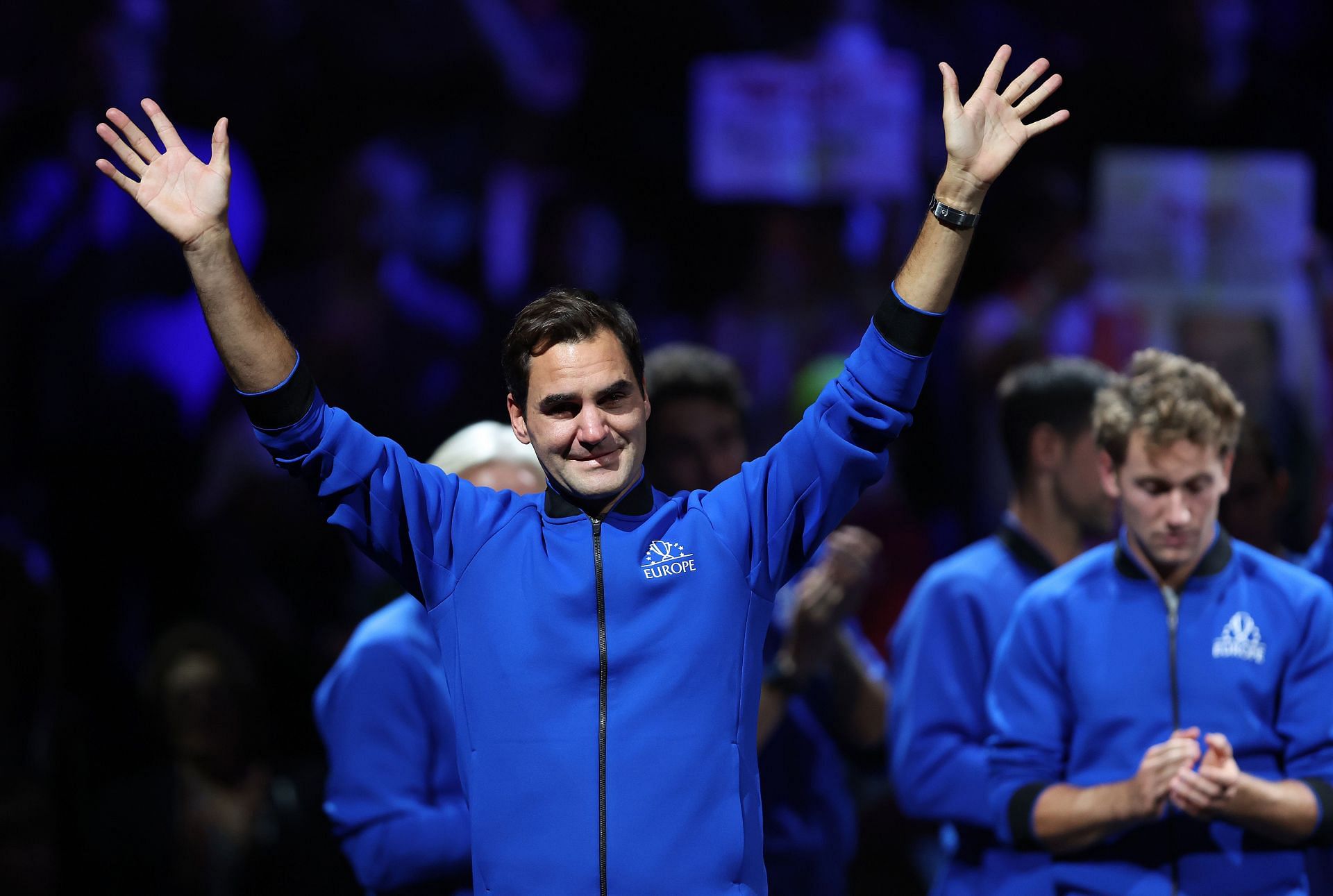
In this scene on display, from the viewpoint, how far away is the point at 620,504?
2.23 meters

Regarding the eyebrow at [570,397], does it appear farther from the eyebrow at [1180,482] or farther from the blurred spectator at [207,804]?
the blurred spectator at [207,804]

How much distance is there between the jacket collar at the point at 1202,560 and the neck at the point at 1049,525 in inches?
28.2

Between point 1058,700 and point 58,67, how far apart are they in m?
3.91

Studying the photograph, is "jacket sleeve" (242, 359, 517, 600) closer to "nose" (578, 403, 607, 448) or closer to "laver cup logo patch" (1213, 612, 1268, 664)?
"nose" (578, 403, 607, 448)

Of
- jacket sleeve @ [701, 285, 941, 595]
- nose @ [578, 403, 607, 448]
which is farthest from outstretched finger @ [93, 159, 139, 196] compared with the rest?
jacket sleeve @ [701, 285, 941, 595]

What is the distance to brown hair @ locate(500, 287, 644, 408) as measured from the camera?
2223 millimetres

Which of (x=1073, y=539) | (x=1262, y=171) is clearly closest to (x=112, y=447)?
(x=1073, y=539)

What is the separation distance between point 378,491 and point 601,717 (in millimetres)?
428

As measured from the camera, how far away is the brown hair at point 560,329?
2.22 meters

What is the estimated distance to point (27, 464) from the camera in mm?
5051

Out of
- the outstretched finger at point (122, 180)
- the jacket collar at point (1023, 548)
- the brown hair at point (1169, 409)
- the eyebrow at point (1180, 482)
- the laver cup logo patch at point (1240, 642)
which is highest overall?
the outstretched finger at point (122, 180)

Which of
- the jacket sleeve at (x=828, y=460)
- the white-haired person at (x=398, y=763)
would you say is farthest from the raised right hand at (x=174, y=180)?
the white-haired person at (x=398, y=763)

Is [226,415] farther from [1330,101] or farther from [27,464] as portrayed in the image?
[1330,101]

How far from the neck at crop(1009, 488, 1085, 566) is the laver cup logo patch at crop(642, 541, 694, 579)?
1737mm
